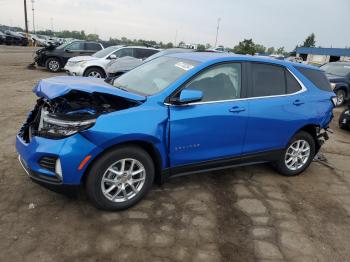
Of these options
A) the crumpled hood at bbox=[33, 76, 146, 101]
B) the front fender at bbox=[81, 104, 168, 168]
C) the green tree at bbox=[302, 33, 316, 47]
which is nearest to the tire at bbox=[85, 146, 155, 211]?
the front fender at bbox=[81, 104, 168, 168]

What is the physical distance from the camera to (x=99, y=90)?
3.62m

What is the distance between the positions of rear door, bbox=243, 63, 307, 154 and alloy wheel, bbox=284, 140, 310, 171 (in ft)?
0.99

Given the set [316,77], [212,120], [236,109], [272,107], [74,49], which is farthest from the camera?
[74,49]

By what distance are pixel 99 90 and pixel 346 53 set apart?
1984 inches

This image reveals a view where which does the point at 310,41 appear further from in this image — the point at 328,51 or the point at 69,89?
the point at 69,89

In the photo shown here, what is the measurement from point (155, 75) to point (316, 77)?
2550 mm

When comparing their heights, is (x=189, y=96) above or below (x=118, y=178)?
above

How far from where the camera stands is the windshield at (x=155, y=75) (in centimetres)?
409

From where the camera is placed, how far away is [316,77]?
5207mm

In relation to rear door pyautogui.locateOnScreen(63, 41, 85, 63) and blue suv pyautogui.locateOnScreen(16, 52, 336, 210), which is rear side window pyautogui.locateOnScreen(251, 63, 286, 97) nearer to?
blue suv pyautogui.locateOnScreen(16, 52, 336, 210)

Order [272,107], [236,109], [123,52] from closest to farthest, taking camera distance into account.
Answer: [236,109]
[272,107]
[123,52]

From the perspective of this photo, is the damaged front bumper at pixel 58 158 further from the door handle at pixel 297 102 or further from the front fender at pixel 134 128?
the door handle at pixel 297 102

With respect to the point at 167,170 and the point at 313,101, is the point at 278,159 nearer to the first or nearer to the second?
the point at 313,101

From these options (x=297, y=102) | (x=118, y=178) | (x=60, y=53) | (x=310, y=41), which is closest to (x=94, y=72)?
(x=60, y=53)
